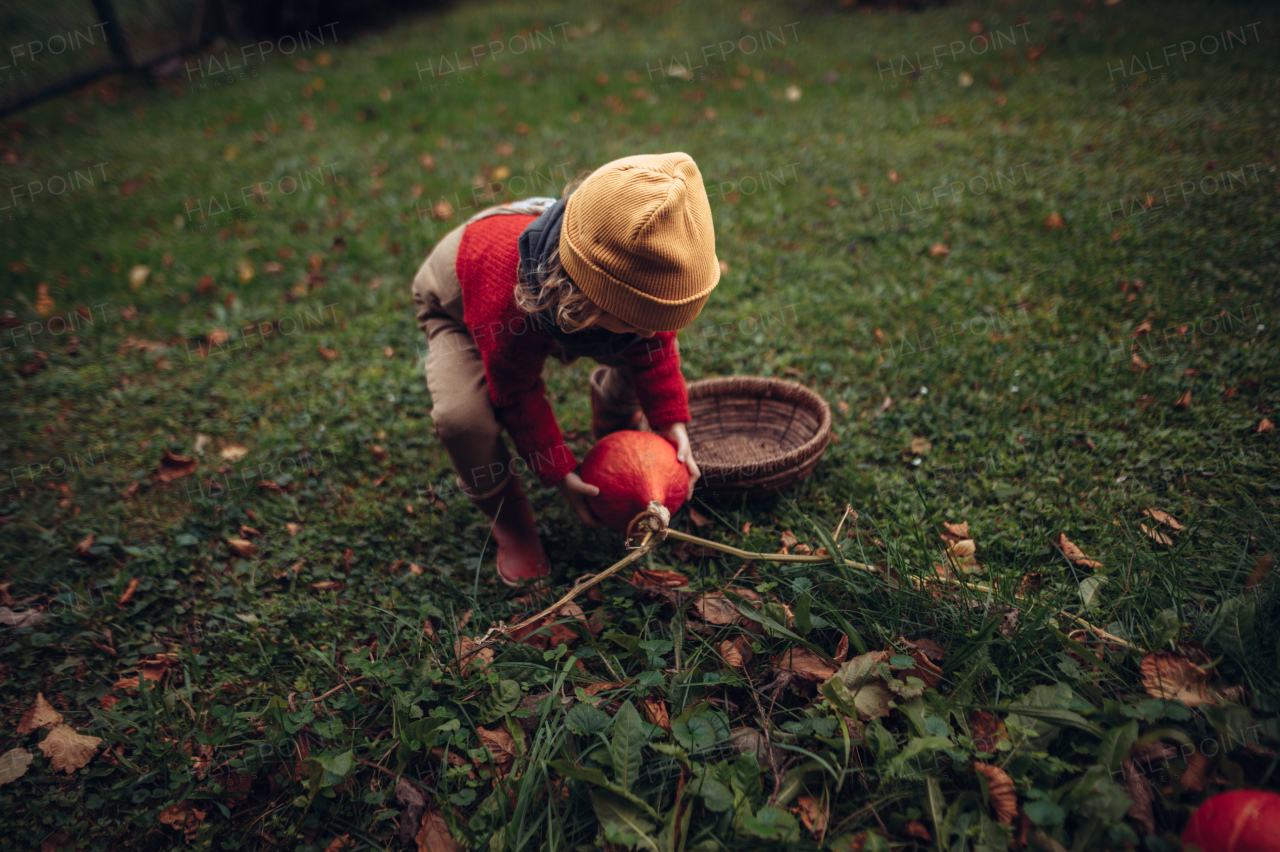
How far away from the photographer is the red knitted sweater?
2.12 meters

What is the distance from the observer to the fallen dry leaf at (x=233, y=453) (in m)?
3.10

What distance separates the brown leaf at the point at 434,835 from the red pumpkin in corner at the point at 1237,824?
63.3 inches

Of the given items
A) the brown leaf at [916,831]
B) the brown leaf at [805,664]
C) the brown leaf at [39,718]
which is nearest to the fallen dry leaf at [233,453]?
the brown leaf at [39,718]

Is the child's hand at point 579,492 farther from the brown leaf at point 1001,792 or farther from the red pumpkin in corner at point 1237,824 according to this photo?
the red pumpkin in corner at point 1237,824

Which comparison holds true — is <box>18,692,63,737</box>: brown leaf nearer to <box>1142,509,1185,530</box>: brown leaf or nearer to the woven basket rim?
the woven basket rim

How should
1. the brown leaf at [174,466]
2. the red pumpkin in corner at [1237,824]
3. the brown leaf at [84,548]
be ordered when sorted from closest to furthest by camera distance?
the red pumpkin in corner at [1237,824] < the brown leaf at [84,548] < the brown leaf at [174,466]

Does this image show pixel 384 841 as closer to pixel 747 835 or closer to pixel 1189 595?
pixel 747 835

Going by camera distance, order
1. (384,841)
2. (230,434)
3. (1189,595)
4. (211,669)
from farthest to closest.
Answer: (230,434), (211,669), (1189,595), (384,841)

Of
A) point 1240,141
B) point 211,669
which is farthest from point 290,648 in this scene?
point 1240,141

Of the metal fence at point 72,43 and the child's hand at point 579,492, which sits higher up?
the metal fence at point 72,43

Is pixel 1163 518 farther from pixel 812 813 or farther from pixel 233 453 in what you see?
pixel 233 453

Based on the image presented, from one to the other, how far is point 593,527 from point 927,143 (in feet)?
12.4

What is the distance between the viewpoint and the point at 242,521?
2801 millimetres

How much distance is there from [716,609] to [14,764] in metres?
2.07
